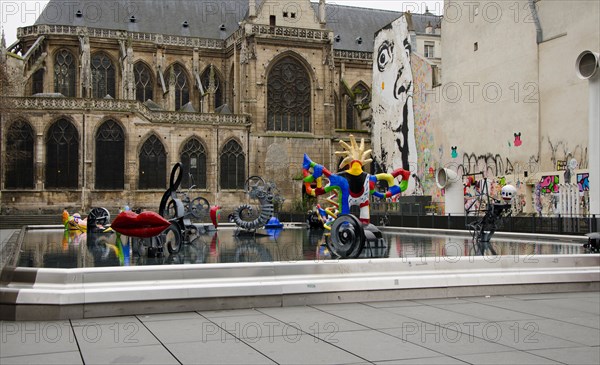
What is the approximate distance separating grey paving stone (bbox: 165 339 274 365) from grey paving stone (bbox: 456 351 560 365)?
208 cm

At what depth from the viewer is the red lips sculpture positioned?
42.8ft

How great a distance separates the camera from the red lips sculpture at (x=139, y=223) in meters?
13.1

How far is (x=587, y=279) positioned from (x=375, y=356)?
22.4 feet

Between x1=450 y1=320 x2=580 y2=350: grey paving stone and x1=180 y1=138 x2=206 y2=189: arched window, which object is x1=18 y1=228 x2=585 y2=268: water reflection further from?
x1=180 y1=138 x2=206 y2=189: arched window

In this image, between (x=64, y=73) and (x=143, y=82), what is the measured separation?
5936 millimetres

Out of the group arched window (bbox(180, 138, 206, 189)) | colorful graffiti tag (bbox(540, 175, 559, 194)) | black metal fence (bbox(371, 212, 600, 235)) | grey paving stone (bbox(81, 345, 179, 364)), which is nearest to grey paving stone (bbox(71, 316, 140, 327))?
grey paving stone (bbox(81, 345, 179, 364))

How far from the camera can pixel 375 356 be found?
7.14m

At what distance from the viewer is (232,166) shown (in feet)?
165

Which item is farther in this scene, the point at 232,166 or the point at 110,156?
the point at 232,166

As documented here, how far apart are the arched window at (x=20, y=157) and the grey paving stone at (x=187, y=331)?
128 ft

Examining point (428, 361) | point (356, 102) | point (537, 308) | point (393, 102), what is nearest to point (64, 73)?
point (356, 102)

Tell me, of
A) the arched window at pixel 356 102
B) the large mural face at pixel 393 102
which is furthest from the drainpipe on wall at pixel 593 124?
the arched window at pixel 356 102

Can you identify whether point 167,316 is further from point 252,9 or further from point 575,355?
point 252,9

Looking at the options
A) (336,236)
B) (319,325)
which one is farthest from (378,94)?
(319,325)
